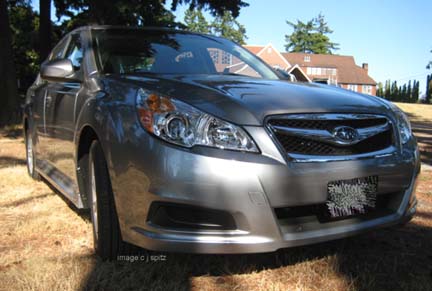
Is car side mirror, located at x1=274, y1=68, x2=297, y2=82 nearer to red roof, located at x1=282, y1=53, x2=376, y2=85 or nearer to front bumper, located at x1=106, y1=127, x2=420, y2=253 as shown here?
front bumper, located at x1=106, y1=127, x2=420, y2=253

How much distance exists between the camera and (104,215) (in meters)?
2.62

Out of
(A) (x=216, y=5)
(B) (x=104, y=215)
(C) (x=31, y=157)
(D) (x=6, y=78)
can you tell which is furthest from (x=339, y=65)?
(B) (x=104, y=215)

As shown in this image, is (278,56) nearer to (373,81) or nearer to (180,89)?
(373,81)

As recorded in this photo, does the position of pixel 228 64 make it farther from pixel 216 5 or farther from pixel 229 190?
pixel 216 5

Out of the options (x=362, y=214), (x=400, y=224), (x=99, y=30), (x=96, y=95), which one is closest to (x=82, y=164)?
(x=96, y=95)

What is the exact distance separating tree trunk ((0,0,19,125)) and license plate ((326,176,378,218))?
10400mm

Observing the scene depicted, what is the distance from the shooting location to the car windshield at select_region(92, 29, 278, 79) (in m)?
3.39

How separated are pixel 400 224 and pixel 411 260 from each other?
0.35 meters

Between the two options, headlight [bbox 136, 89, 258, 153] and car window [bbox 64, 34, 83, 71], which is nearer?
headlight [bbox 136, 89, 258, 153]

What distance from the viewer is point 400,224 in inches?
106

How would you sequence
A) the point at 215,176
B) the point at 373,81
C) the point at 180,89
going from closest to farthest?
the point at 215,176
the point at 180,89
the point at 373,81

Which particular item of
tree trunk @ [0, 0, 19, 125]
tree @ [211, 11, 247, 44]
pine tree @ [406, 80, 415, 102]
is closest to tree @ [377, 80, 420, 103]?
pine tree @ [406, 80, 415, 102]

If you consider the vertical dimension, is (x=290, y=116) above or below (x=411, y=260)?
above

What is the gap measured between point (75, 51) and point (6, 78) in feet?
27.1
